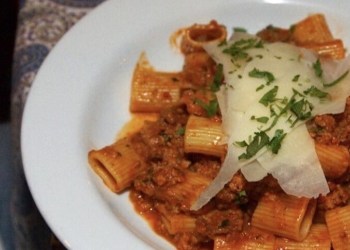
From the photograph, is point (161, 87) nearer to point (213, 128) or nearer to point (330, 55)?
point (213, 128)

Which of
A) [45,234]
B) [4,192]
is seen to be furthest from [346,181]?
[4,192]

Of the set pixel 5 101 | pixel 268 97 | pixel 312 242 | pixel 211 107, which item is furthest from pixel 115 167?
pixel 5 101

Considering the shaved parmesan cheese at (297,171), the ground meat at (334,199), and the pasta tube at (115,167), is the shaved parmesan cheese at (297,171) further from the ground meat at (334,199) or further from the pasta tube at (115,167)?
the pasta tube at (115,167)

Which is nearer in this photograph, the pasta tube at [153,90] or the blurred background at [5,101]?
the pasta tube at [153,90]

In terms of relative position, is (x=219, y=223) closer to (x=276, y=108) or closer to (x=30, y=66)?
(x=276, y=108)

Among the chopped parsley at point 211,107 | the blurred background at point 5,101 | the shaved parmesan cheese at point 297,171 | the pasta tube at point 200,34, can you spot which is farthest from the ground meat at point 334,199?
the blurred background at point 5,101

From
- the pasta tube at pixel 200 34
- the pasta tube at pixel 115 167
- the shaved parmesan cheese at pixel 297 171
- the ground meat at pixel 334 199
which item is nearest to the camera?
the shaved parmesan cheese at pixel 297 171

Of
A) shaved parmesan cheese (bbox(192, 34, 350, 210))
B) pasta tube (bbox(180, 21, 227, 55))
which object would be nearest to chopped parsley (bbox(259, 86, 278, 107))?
shaved parmesan cheese (bbox(192, 34, 350, 210))
